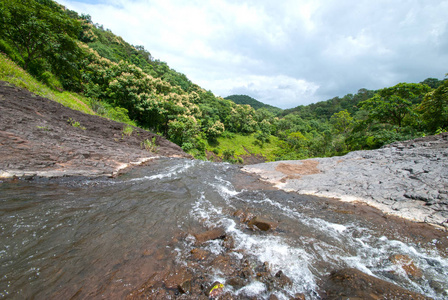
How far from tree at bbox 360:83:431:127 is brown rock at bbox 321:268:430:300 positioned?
18.3 m

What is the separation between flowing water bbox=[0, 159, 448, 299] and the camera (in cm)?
289

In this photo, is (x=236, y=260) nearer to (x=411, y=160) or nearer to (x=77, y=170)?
(x=77, y=170)

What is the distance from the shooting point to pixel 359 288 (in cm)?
291

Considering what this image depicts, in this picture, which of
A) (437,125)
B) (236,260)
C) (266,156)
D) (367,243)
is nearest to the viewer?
(236,260)

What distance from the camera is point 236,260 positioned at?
144 inches

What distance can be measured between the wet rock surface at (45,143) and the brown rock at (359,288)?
28.5 ft

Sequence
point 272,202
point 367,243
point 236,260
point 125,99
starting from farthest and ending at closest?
point 125,99
point 272,202
point 367,243
point 236,260

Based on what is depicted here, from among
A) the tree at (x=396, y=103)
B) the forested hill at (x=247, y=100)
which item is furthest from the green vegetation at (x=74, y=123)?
the forested hill at (x=247, y=100)

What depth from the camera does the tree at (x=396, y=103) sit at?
15406 mm

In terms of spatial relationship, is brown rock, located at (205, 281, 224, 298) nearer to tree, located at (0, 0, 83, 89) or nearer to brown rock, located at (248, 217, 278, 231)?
brown rock, located at (248, 217, 278, 231)

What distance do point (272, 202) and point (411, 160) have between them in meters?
8.69

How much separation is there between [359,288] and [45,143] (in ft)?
39.7

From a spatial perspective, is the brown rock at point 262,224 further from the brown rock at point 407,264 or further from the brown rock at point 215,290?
the brown rock at point 407,264

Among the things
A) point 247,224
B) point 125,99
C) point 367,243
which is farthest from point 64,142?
point 125,99
